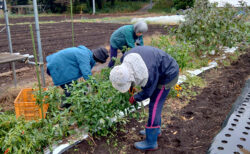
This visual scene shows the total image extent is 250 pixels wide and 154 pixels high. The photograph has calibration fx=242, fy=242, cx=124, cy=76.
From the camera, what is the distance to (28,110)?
325 cm

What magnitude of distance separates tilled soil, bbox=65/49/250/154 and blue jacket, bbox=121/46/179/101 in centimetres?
65

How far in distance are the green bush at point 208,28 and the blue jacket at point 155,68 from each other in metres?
3.56

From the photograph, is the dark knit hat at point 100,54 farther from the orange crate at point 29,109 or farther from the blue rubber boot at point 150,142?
the blue rubber boot at point 150,142

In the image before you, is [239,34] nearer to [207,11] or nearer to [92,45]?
[207,11]

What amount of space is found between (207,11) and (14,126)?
5276mm

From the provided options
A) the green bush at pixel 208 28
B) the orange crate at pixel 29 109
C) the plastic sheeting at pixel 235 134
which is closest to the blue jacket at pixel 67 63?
the orange crate at pixel 29 109

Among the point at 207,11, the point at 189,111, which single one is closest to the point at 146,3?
the point at 207,11

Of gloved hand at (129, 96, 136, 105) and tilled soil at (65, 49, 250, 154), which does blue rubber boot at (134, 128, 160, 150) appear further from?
gloved hand at (129, 96, 136, 105)

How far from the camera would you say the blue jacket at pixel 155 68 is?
233 cm

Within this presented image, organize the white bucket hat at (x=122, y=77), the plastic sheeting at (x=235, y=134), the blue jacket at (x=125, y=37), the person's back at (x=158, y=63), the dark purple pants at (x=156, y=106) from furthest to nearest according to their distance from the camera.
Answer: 1. the blue jacket at (x=125, y=37)
2. the dark purple pants at (x=156, y=106)
3. the plastic sheeting at (x=235, y=134)
4. the person's back at (x=158, y=63)
5. the white bucket hat at (x=122, y=77)

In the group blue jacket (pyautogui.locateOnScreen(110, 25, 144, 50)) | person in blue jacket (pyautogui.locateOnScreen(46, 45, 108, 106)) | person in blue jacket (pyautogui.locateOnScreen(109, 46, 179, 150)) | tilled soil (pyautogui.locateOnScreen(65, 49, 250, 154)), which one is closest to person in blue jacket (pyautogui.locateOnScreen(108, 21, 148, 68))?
blue jacket (pyautogui.locateOnScreen(110, 25, 144, 50))

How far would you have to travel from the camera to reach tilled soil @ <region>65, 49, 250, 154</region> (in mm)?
2754

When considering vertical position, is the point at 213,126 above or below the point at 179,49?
below

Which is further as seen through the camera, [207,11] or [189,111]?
[207,11]
